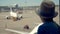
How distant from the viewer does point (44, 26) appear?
728mm

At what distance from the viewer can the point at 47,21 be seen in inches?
29.4

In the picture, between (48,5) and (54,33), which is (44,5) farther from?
(54,33)

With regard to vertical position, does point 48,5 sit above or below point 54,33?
above

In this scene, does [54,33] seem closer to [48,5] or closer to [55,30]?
[55,30]

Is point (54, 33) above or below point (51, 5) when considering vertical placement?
below

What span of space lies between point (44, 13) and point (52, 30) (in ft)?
0.24

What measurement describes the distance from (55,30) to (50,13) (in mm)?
71

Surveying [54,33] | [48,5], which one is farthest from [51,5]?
[54,33]

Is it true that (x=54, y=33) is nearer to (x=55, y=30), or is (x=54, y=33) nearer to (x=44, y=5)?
(x=55, y=30)

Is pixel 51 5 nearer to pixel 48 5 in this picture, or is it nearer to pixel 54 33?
pixel 48 5

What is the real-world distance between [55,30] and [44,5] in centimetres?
11

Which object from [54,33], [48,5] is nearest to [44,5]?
[48,5]

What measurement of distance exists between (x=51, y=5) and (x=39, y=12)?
6cm

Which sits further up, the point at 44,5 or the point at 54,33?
the point at 44,5
